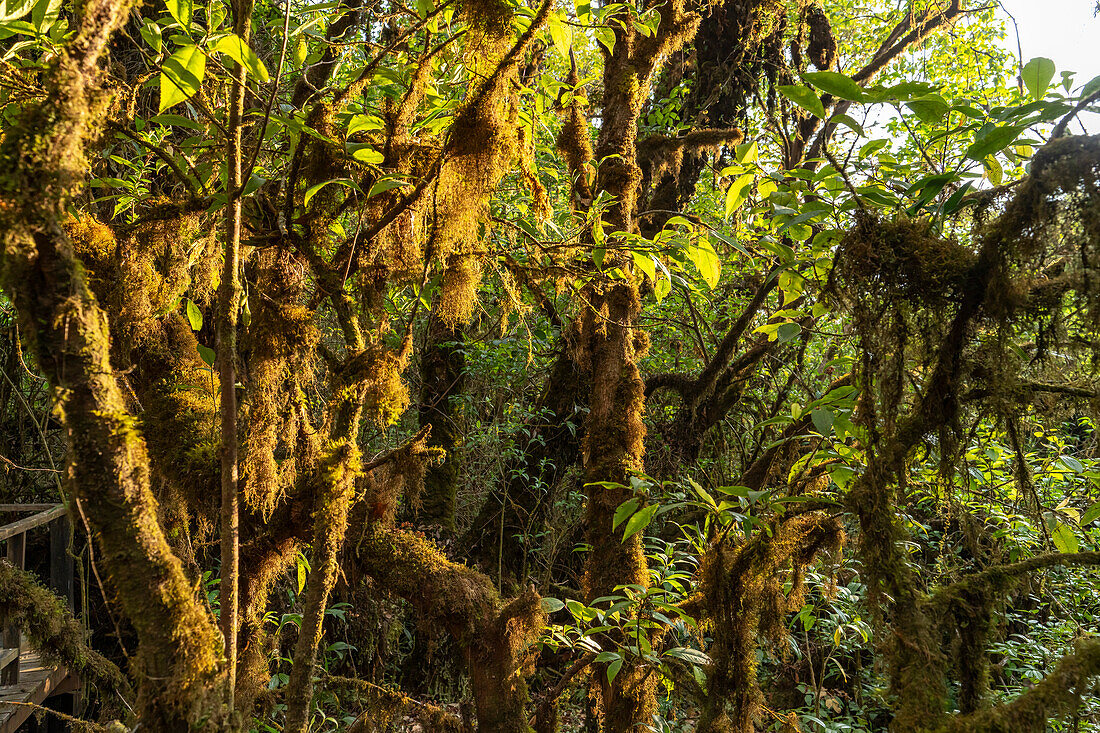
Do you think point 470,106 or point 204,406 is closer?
point 470,106

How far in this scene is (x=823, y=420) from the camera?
144cm

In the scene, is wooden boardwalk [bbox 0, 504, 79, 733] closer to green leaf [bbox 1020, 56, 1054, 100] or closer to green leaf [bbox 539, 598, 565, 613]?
green leaf [bbox 539, 598, 565, 613]

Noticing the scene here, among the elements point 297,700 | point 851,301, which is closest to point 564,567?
point 297,700

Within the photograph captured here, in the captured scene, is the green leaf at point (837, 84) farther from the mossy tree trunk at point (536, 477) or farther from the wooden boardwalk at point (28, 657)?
the wooden boardwalk at point (28, 657)

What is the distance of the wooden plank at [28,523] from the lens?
3578 mm

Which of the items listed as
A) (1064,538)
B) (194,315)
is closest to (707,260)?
(1064,538)

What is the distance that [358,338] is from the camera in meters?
1.58

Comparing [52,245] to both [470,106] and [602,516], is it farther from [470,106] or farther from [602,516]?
[602,516]

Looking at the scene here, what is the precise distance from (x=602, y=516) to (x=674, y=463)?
2.23 meters

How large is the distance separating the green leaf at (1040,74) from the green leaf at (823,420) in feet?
2.30

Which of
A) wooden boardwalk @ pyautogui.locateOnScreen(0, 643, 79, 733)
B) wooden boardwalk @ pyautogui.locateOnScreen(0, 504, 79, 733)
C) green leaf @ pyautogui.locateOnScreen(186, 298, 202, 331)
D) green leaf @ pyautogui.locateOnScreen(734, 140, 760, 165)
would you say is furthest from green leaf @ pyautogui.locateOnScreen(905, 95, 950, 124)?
wooden boardwalk @ pyautogui.locateOnScreen(0, 504, 79, 733)

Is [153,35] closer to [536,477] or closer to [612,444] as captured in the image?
[612,444]

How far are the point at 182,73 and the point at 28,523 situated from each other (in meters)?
4.00

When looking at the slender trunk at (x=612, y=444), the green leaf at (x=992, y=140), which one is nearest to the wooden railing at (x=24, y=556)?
the slender trunk at (x=612, y=444)
